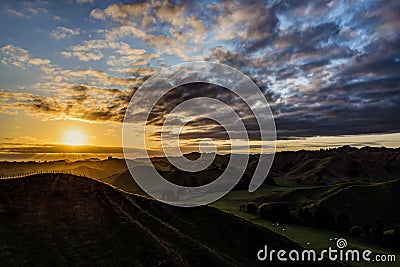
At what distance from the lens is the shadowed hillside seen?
40.0 metres

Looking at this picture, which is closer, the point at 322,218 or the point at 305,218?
the point at 322,218

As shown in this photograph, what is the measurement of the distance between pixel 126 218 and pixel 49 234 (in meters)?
12.7

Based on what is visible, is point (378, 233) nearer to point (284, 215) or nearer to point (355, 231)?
point (355, 231)

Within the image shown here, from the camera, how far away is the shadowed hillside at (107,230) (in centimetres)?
3997

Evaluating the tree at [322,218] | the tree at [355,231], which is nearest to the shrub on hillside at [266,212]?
the tree at [322,218]

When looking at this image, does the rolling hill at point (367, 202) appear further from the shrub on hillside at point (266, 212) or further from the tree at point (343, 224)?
the shrub on hillside at point (266, 212)

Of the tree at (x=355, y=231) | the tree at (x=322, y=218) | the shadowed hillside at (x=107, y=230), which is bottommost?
the tree at (x=355, y=231)

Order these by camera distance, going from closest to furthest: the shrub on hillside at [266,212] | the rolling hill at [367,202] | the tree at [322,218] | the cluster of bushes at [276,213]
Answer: the tree at [322,218] → the rolling hill at [367,202] → the cluster of bushes at [276,213] → the shrub on hillside at [266,212]

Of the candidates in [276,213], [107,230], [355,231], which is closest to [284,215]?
[276,213]

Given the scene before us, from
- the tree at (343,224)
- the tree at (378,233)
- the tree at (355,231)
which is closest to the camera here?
the tree at (378,233)

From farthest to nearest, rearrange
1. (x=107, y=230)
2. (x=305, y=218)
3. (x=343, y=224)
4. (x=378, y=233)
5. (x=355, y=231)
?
(x=305, y=218) < (x=343, y=224) < (x=355, y=231) < (x=378, y=233) < (x=107, y=230)

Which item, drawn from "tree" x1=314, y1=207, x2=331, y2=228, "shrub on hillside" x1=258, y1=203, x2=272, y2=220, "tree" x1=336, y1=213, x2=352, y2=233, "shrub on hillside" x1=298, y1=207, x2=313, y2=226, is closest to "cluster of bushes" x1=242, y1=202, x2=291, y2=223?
"shrub on hillside" x1=258, y1=203, x2=272, y2=220

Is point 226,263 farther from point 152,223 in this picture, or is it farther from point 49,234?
point 49,234

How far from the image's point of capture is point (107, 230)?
47.3 m
